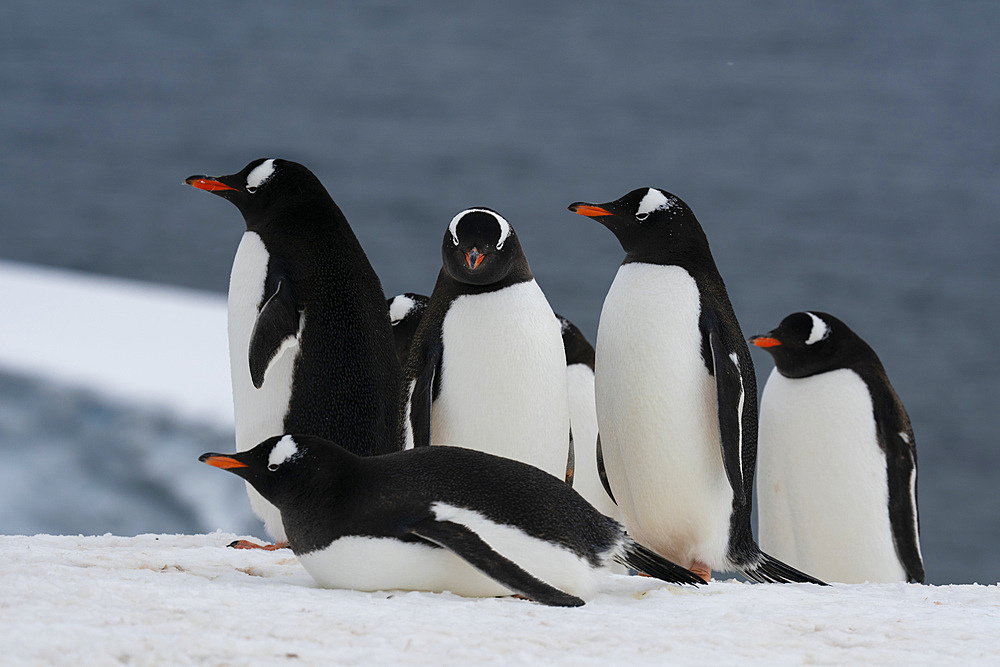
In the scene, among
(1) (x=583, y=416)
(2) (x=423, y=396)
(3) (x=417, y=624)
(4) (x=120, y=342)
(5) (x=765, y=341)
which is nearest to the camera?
(3) (x=417, y=624)

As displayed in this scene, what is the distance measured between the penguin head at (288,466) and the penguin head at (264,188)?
840 mm

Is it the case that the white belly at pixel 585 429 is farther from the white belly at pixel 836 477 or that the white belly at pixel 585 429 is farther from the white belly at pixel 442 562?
the white belly at pixel 442 562

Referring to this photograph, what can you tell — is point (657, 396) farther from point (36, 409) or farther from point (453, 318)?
point (36, 409)

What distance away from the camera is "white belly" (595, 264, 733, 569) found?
217 cm

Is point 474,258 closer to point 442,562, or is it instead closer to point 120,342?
point 442,562

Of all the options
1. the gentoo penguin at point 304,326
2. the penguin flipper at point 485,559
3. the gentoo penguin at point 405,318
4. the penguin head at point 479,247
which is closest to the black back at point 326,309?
the gentoo penguin at point 304,326

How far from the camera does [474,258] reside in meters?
1.97

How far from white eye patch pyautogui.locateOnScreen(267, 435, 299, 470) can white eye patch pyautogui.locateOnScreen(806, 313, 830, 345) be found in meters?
1.68

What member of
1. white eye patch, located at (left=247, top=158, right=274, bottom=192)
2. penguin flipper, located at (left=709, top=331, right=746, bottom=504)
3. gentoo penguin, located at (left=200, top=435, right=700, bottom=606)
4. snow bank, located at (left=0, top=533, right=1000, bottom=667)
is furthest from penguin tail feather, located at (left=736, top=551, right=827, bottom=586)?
white eye patch, located at (left=247, top=158, right=274, bottom=192)

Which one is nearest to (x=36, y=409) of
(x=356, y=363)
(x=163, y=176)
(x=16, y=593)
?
(x=356, y=363)

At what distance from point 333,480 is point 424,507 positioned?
0.17 m

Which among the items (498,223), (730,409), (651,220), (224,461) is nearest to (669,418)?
(730,409)

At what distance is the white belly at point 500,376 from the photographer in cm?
206

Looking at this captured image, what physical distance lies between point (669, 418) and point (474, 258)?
578 mm
